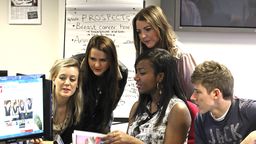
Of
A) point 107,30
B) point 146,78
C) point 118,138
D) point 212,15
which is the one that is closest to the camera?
point 118,138

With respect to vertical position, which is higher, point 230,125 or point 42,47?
point 42,47

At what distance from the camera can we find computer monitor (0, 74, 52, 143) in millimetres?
1574

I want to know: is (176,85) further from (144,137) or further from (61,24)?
(61,24)

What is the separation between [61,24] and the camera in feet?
12.0

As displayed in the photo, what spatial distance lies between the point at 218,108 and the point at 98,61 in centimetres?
89

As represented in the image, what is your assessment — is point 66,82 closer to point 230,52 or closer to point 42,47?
point 42,47

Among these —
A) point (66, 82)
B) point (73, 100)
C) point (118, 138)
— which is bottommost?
point (118, 138)

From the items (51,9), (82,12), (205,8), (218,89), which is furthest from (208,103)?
(51,9)

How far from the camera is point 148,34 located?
89.8 inches

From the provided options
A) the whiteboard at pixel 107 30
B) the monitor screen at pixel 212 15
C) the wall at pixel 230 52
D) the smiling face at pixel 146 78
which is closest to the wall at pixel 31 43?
the whiteboard at pixel 107 30

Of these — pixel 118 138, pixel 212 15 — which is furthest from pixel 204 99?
pixel 212 15

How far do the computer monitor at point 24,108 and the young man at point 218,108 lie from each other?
0.74 m

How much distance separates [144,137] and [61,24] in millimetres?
2142

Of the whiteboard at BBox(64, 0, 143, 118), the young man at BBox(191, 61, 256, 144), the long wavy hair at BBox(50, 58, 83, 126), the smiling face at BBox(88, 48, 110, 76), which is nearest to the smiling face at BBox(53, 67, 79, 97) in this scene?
the long wavy hair at BBox(50, 58, 83, 126)
